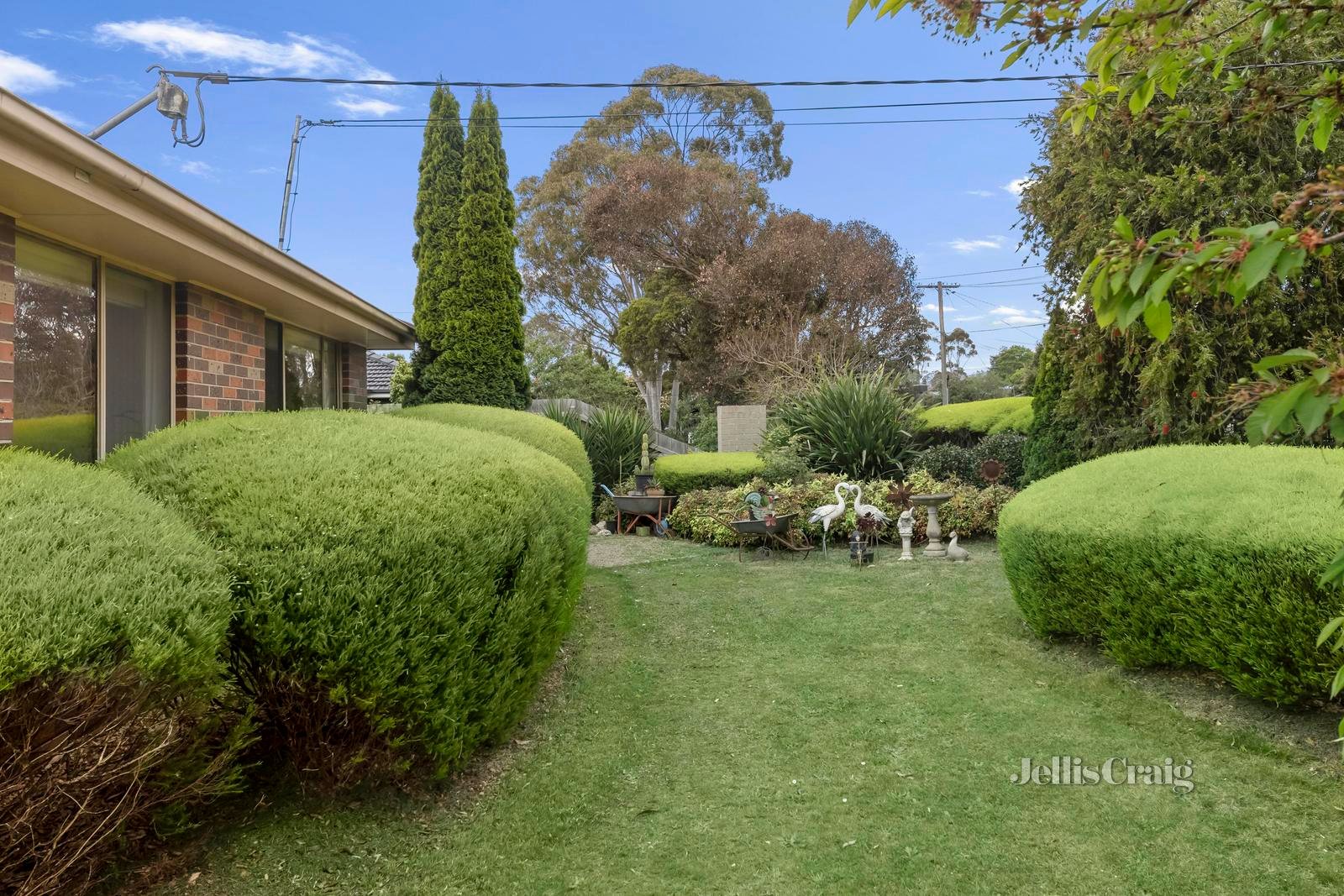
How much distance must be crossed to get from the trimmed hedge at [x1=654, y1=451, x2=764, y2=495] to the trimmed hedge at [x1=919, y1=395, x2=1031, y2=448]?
116 inches

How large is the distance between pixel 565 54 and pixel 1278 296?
1607cm

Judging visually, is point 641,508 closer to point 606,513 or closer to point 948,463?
point 606,513

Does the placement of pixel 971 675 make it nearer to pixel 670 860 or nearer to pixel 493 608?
pixel 670 860

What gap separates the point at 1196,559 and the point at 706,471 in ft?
29.2

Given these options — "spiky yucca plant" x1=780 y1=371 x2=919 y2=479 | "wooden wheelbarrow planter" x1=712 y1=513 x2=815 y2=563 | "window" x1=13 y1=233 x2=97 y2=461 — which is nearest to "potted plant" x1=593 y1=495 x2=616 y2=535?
"wooden wheelbarrow planter" x1=712 y1=513 x2=815 y2=563

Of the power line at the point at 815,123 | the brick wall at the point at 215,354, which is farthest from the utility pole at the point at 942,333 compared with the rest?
the brick wall at the point at 215,354

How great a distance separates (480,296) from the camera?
41.9 ft

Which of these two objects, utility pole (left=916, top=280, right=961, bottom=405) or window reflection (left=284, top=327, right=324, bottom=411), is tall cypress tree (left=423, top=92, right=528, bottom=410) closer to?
window reflection (left=284, top=327, right=324, bottom=411)

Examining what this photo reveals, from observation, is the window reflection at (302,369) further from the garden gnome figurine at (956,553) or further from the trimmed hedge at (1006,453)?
the trimmed hedge at (1006,453)

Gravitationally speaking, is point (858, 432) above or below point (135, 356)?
below

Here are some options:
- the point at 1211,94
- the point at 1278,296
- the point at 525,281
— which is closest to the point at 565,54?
the point at 525,281

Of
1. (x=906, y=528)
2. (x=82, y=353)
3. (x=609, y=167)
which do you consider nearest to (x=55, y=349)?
(x=82, y=353)

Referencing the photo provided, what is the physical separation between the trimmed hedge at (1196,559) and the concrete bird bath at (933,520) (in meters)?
3.10

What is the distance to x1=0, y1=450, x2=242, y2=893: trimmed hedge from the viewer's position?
82.3 inches
